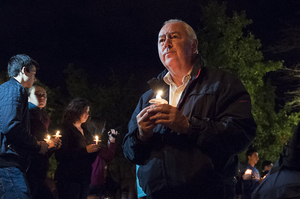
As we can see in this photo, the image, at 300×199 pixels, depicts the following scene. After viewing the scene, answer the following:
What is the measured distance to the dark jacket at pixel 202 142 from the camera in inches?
80.7

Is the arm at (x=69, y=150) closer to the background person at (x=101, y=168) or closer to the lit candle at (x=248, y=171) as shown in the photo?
the background person at (x=101, y=168)

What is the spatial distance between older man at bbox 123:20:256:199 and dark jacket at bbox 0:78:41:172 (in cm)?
162

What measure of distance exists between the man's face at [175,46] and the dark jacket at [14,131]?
1854 mm

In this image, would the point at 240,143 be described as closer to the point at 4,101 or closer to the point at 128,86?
the point at 4,101

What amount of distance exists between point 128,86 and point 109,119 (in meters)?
3.30

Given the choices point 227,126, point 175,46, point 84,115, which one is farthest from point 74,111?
point 227,126

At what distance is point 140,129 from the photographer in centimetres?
214

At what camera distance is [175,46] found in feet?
8.26

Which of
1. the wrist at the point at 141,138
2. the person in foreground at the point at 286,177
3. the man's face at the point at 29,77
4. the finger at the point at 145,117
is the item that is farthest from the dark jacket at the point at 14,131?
the person in foreground at the point at 286,177

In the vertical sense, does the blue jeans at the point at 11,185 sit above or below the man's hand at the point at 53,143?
below

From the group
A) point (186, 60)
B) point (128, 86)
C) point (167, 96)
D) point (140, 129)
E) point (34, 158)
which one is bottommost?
point (34, 158)

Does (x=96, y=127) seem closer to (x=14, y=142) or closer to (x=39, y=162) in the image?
(x=39, y=162)

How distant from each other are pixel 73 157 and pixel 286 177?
3.25 metres

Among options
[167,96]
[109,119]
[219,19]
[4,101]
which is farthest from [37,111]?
[109,119]
